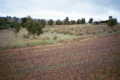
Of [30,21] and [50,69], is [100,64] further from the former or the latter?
[30,21]

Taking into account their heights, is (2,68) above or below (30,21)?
below

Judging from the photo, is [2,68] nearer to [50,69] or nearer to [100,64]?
[50,69]

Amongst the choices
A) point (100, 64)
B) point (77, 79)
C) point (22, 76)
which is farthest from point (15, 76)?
point (100, 64)

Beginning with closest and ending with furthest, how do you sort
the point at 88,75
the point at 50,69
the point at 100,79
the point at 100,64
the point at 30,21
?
the point at 100,79 → the point at 88,75 → the point at 50,69 → the point at 100,64 → the point at 30,21

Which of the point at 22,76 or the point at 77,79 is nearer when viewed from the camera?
the point at 77,79

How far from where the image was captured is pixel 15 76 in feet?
23.9

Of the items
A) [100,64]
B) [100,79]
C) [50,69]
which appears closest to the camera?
[100,79]

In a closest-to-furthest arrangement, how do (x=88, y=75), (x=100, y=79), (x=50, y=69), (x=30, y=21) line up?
(x=100, y=79) → (x=88, y=75) → (x=50, y=69) → (x=30, y=21)

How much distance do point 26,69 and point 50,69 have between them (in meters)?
1.48

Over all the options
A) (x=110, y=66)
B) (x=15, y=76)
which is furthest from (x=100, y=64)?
(x=15, y=76)

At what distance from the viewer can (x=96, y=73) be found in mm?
7363

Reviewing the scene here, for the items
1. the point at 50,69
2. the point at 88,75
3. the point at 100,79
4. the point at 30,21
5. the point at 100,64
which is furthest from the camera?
the point at 30,21

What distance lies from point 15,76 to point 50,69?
6.77 ft

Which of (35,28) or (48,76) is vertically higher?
(35,28)
